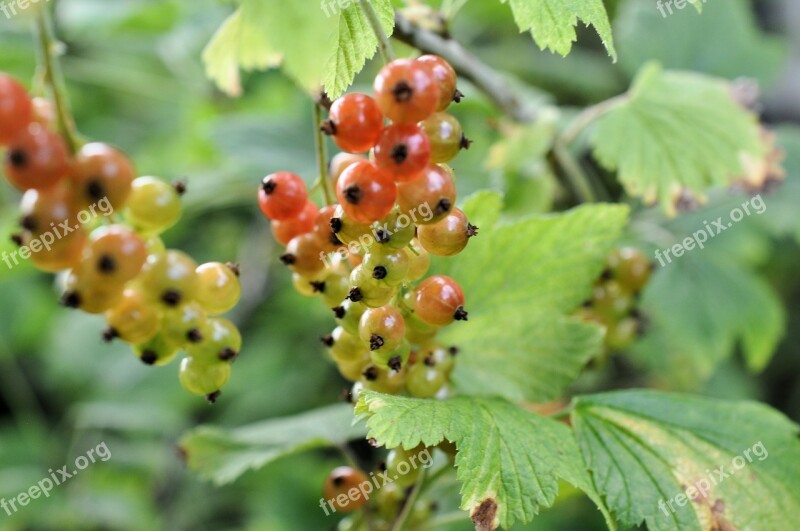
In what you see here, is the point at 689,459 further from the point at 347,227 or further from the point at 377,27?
the point at 377,27

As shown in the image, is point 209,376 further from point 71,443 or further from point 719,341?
point 71,443

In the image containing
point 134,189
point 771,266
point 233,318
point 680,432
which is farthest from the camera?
point 771,266

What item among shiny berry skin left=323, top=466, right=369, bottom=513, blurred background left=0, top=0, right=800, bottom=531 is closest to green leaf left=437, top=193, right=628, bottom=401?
shiny berry skin left=323, top=466, right=369, bottom=513

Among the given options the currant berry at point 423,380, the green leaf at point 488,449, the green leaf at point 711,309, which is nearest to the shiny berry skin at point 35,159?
the green leaf at point 488,449

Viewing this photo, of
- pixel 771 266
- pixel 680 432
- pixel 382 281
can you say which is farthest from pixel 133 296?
pixel 771 266

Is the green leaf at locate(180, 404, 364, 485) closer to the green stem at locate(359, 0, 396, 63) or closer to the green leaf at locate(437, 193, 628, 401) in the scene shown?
the green leaf at locate(437, 193, 628, 401)

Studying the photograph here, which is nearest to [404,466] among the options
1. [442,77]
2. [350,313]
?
[350,313]

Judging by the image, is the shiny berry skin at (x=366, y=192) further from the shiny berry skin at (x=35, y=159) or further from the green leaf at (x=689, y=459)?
the green leaf at (x=689, y=459)
